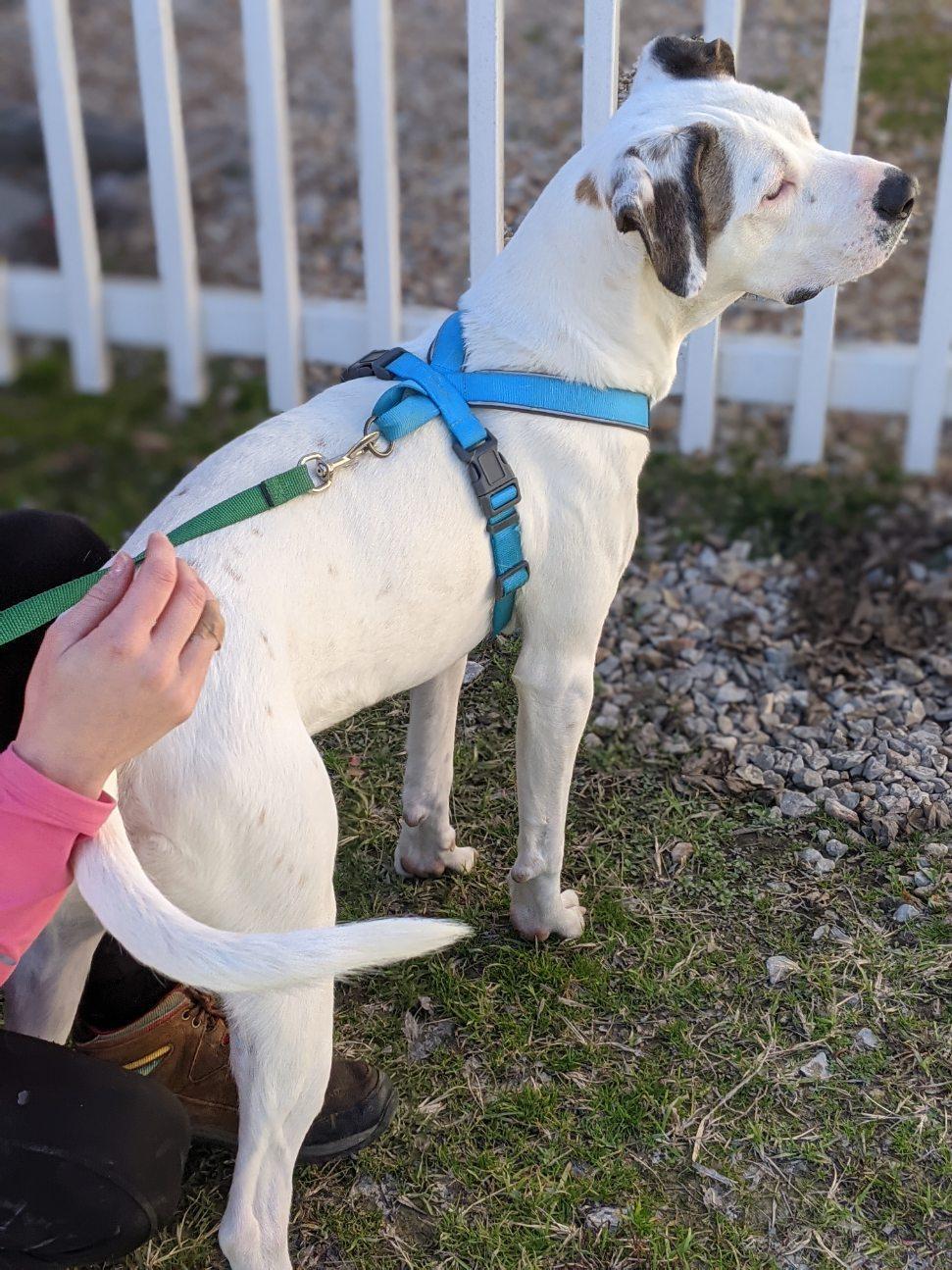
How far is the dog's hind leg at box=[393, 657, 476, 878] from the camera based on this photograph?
295cm

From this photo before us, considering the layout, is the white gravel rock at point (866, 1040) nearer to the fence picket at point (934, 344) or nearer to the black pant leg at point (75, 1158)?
the black pant leg at point (75, 1158)

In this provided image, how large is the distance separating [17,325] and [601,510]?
391 centimetres

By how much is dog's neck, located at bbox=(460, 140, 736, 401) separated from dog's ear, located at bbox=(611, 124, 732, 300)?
132mm

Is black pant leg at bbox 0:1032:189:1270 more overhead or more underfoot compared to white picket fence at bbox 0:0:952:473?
more underfoot

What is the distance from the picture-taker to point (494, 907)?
312 centimetres

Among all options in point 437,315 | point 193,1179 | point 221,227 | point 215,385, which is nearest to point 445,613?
point 193,1179

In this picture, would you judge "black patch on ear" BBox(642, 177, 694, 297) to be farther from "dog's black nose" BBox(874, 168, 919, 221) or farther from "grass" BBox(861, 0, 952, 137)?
"grass" BBox(861, 0, 952, 137)

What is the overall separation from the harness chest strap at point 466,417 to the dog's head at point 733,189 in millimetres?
287

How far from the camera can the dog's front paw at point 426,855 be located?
3146mm

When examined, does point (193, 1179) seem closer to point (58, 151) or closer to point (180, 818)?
point (180, 818)

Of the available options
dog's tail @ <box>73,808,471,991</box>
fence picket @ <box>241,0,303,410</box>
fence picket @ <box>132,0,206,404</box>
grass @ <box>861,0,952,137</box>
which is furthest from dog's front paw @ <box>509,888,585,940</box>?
grass @ <box>861,0,952,137</box>

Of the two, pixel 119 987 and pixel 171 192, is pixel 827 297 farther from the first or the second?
pixel 119 987

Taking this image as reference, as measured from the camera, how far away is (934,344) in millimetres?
4355

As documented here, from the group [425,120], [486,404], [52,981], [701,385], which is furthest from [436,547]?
[425,120]
